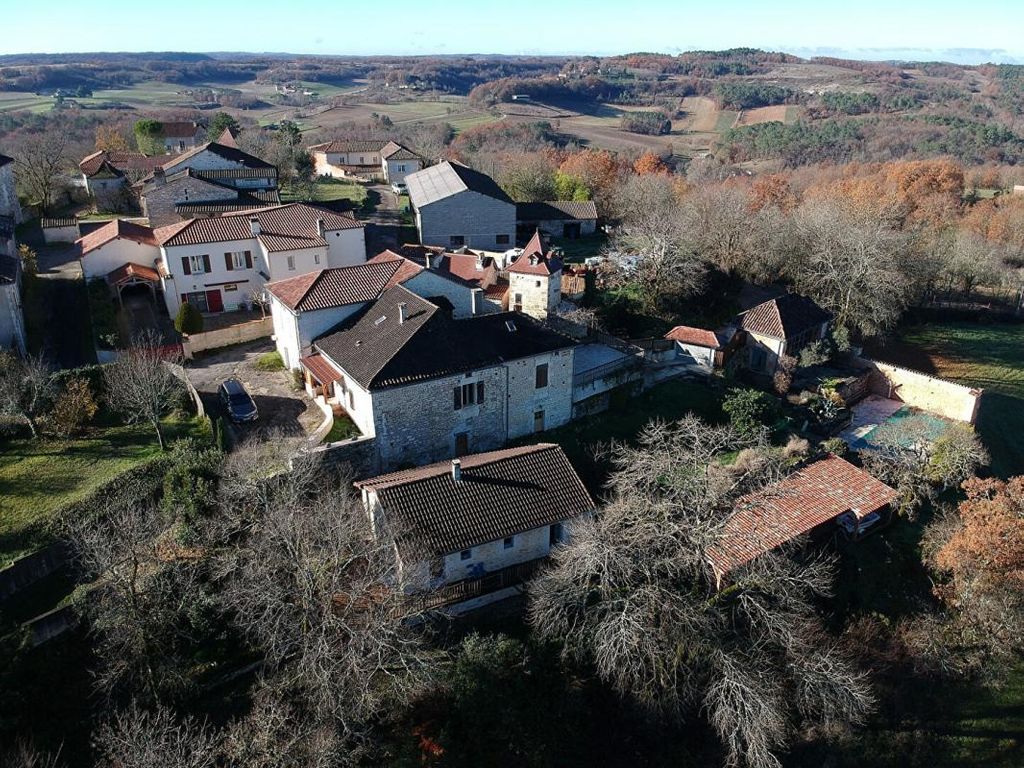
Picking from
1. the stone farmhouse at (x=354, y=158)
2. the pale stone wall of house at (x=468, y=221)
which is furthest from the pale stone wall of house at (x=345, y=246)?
the stone farmhouse at (x=354, y=158)

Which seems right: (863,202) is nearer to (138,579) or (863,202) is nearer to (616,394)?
(616,394)

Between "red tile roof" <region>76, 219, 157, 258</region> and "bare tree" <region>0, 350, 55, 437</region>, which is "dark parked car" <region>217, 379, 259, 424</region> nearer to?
"bare tree" <region>0, 350, 55, 437</region>

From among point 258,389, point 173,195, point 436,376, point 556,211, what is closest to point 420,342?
point 436,376

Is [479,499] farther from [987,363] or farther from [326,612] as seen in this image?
[987,363]

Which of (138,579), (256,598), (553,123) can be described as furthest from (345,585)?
(553,123)

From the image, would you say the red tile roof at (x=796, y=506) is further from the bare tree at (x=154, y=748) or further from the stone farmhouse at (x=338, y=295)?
the stone farmhouse at (x=338, y=295)
